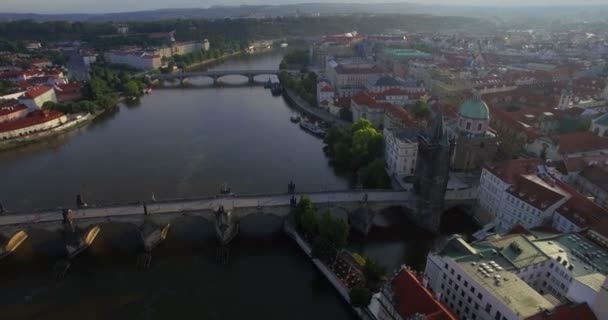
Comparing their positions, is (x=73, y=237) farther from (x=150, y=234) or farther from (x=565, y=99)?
(x=565, y=99)

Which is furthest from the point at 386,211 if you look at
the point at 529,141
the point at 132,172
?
the point at 132,172

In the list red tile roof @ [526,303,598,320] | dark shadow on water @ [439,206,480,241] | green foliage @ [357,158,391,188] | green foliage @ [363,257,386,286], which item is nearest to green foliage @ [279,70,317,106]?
green foliage @ [357,158,391,188]

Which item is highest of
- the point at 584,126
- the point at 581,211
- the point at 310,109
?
the point at 581,211

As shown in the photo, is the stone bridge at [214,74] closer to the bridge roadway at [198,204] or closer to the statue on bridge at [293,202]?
the bridge roadway at [198,204]

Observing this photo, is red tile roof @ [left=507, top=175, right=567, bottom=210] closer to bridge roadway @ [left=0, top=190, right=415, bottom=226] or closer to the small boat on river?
bridge roadway @ [left=0, top=190, right=415, bottom=226]

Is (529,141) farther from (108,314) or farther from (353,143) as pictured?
(108,314)

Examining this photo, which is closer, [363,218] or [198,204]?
[198,204]

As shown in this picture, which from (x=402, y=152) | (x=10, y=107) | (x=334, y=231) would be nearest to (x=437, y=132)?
(x=402, y=152)
